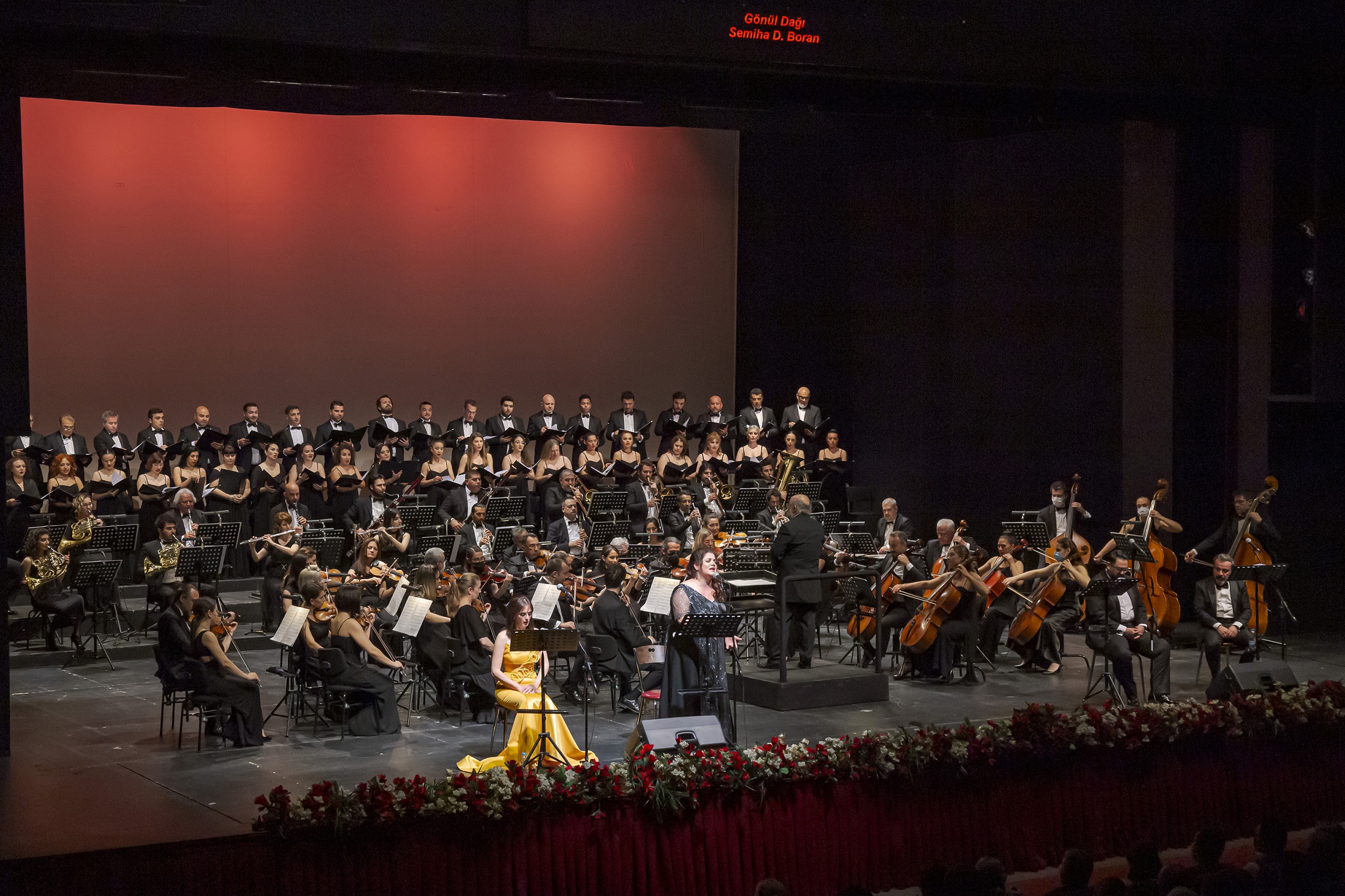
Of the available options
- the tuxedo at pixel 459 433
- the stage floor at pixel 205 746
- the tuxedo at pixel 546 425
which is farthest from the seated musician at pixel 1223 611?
the tuxedo at pixel 459 433

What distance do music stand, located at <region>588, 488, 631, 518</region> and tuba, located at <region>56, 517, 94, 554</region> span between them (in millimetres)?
4843

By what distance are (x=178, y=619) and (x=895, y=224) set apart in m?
10.6

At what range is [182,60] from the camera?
1057 cm

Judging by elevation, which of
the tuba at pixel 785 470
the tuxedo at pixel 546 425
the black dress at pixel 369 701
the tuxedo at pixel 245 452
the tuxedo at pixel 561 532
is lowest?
the black dress at pixel 369 701

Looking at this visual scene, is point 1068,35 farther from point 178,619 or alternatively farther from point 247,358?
point 247,358

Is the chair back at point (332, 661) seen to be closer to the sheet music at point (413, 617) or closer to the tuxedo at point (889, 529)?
the sheet music at point (413, 617)

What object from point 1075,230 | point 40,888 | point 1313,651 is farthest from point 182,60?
point 1313,651

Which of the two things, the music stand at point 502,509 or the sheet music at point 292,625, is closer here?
the sheet music at point 292,625

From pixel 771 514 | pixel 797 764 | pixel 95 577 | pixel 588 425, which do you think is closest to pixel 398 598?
pixel 95 577

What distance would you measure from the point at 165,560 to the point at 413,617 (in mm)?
3885

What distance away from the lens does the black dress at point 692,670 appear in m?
9.62

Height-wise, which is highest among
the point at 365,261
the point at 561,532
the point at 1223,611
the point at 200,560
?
the point at 365,261

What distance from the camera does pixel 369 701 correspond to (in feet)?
34.8

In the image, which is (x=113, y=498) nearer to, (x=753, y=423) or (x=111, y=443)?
(x=111, y=443)
